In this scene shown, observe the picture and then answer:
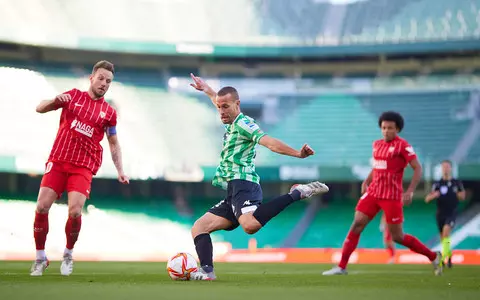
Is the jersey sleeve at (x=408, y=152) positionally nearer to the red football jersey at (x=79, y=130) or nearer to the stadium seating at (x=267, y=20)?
the red football jersey at (x=79, y=130)

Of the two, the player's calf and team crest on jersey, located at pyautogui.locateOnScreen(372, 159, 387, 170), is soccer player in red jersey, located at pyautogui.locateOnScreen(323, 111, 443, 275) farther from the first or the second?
the player's calf

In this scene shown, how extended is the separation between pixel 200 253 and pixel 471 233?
24.8 meters

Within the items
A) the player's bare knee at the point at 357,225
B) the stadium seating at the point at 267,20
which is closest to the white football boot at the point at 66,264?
the player's bare knee at the point at 357,225

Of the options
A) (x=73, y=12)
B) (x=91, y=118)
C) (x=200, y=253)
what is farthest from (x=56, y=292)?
(x=73, y=12)

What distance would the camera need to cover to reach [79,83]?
33875 mm

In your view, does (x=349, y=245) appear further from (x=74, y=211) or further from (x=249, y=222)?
(x=74, y=211)

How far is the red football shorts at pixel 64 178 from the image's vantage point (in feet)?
28.9

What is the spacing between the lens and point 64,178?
890 cm

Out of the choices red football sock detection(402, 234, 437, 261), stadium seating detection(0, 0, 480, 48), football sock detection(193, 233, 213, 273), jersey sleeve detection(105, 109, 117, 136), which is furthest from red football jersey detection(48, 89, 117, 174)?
stadium seating detection(0, 0, 480, 48)

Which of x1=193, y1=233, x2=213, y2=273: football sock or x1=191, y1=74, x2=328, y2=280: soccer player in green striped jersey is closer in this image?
x1=191, y1=74, x2=328, y2=280: soccer player in green striped jersey

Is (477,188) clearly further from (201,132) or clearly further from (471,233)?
(201,132)

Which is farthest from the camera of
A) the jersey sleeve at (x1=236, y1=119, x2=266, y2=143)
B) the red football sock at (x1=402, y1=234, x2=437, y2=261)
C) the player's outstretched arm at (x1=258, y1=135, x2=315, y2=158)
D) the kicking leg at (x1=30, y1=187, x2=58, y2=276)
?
the red football sock at (x1=402, y1=234, x2=437, y2=261)

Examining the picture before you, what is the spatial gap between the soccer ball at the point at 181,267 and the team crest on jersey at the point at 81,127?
2103 millimetres

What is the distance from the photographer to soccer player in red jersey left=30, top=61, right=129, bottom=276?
875 cm
